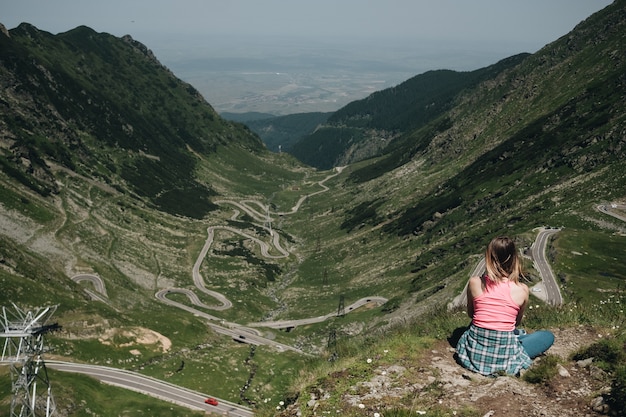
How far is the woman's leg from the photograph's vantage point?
17.7m

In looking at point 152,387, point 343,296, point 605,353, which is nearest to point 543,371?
point 605,353

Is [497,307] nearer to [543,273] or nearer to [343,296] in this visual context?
[543,273]

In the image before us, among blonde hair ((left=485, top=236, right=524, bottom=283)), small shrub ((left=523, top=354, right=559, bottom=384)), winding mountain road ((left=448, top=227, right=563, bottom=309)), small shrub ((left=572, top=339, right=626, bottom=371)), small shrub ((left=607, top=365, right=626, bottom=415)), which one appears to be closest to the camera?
small shrub ((left=607, top=365, right=626, bottom=415))

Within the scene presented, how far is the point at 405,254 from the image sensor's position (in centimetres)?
17325

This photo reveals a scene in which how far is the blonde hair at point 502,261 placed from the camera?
15992 millimetres

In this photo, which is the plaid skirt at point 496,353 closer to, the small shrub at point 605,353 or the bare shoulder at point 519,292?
the bare shoulder at point 519,292

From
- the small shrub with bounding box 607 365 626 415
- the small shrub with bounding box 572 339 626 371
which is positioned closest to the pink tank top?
the small shrub with bounding box 572 339 626 371

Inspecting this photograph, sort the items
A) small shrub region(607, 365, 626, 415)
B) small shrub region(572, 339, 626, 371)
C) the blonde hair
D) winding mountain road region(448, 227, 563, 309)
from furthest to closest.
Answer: winding mountain road region(448, 227, 563, 309) < small shrub region(572, 339, 626, 371) < the blonde hair < small shrub region(607, 365, 626, 415)

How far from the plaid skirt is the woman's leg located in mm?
→ 304

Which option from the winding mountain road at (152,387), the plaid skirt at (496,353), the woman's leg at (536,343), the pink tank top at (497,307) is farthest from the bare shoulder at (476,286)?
the winding mountain road at (152,387)

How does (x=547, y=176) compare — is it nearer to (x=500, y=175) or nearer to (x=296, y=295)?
(x=500, y=175)

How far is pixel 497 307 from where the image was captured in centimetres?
1664

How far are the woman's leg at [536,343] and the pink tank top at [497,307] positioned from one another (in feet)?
5.16

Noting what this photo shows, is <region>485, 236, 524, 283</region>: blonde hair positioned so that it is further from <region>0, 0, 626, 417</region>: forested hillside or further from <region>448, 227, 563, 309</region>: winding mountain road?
<region>448, 227, 563, 309</region>: winding mountain road
